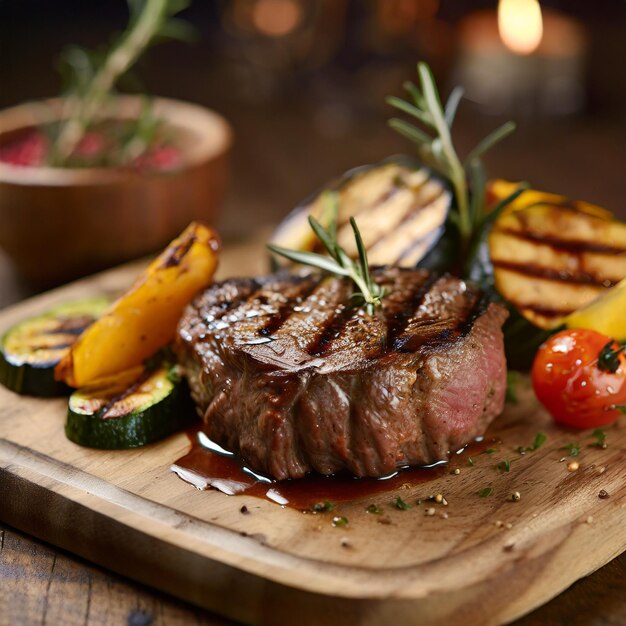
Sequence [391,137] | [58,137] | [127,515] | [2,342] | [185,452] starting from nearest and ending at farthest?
[127,515] < [185,452] < [2,342] < [58,137] < [391,137]

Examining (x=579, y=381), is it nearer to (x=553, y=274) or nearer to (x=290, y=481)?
(x=553, y=274)

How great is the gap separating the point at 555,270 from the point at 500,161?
325 cm

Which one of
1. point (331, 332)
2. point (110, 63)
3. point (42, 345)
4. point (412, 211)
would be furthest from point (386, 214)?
point (110, 63)

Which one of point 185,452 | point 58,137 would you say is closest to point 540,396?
point 185,452

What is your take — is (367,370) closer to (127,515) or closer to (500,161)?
(127,515)

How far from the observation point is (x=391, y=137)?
739 cm

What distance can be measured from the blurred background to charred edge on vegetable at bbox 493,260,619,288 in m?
2.66

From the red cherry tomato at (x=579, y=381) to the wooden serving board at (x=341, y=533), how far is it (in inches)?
3.4

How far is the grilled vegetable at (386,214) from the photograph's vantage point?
3.89 metres

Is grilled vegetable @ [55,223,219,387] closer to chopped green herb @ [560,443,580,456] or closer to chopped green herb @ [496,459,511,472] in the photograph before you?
chopped green herb @ [496,459,511,472]

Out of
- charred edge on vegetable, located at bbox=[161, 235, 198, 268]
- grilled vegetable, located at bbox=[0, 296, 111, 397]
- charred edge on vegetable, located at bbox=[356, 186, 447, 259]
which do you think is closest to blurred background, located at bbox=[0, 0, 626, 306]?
charred edge on vegetable, located at bbox=[356, 186, 447, 259]

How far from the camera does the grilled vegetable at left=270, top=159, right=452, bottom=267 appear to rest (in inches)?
153

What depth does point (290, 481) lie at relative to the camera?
2.93 meters

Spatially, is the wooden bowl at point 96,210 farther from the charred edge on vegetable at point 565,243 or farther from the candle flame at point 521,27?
the candle flame at point 521,27
